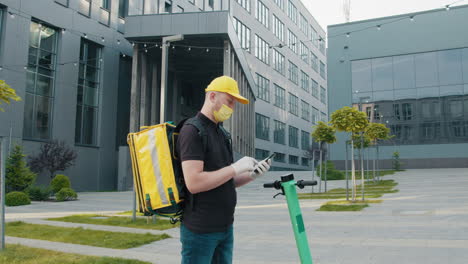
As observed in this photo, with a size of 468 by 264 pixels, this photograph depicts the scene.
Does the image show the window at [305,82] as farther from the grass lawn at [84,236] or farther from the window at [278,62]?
the grass lawn at [84,236]

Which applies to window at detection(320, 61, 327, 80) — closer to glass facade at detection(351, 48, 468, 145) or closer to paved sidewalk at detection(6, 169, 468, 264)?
glass facade at detection(351, 48, 468, 145)

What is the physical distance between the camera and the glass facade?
4006 centimetres

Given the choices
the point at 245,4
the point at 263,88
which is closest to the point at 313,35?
the point at 263,88

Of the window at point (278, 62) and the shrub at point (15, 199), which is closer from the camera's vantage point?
the shrub at point (15, 199)

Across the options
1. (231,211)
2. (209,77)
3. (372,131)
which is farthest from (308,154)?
(231,211)

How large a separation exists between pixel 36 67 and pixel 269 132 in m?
31.7

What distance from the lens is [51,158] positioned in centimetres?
2059

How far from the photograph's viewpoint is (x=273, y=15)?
50406 millimetres

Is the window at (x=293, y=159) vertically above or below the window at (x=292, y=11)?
below

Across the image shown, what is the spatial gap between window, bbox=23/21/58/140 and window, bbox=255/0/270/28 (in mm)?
27250

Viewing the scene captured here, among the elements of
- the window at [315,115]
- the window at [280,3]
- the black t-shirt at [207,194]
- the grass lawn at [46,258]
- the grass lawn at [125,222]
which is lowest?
the grass lawn at [125,222]

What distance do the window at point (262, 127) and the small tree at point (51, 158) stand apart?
27462 millimetres

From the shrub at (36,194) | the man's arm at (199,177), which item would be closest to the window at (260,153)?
the shrub at (36,194)

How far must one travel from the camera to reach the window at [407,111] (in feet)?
135
